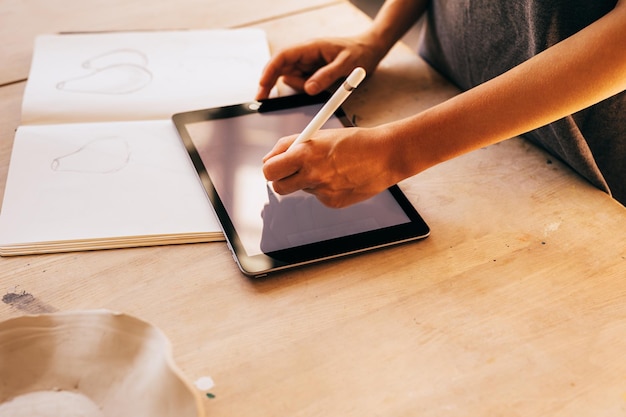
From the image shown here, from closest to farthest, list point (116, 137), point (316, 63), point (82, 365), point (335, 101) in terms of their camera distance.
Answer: point (82, 365), point (335, 101), point (116, 137), point (316, 63)

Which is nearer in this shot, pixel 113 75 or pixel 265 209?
pixel 265 209

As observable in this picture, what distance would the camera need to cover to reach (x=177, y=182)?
2.07ft

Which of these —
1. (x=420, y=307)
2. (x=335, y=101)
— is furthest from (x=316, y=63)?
(x=420, y=307)

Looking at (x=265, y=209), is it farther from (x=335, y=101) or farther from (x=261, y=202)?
(x=335, y=101)

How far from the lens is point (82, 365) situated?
1.49 feet

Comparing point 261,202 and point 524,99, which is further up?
point 524,99

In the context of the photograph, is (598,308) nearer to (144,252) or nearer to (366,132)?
(366,132)

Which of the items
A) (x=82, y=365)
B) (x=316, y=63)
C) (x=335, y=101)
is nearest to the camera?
(x=82, y=365)

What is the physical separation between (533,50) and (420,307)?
35 centimetres

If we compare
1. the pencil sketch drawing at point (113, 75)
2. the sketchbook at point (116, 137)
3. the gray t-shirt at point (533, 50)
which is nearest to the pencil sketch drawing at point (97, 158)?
the sketchbook at point (116, 137)

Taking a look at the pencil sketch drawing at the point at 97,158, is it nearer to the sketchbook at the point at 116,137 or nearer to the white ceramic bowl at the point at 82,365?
the sketchbook at the point at 116,137

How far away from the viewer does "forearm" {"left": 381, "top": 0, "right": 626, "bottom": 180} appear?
57 centimetres

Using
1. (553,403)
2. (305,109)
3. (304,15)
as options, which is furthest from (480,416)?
(304,15)

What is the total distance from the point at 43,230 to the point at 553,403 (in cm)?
47
